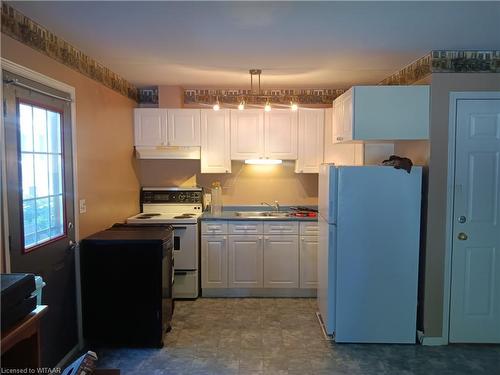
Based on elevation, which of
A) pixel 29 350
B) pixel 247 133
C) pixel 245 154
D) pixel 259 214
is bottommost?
pixel 29 350

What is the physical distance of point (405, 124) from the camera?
9.86ft

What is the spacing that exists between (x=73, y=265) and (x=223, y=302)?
5.64ft

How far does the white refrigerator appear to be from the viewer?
3012 mm

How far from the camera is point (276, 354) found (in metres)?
2.93

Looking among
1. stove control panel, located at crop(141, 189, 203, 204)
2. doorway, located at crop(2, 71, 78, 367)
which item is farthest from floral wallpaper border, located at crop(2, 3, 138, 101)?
stove control panel, located at crop(141, 189, 203, 204)

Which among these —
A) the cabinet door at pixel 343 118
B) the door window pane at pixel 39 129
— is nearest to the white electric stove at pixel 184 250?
the door window pane at pixel 39 129

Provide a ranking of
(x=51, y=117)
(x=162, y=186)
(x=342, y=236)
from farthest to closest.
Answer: (x=162, y=186) → (x=342, y=236) → (x=51, y=117)

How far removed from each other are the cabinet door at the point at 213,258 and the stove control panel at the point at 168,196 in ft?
2.12

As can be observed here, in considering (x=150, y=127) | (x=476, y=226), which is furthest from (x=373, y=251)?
(x=150, y=127)

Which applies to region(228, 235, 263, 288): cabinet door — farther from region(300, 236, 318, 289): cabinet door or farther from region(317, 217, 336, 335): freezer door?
region(317, 217, 336, 335): freezer door

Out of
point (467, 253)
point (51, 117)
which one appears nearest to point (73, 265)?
point (51, 117)

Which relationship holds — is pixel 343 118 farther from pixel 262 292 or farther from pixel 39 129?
pixel 39 129

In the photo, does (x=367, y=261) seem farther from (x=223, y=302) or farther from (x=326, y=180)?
(x=223, y=302)

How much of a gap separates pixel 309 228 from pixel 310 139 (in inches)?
41.8
